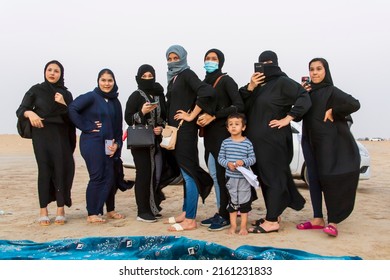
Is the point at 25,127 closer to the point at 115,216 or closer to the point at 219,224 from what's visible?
the point at 115,216

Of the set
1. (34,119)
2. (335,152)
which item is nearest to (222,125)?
(335,152)

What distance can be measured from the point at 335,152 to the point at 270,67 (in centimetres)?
124

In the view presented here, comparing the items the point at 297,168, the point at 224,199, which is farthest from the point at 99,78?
the point at 297,168

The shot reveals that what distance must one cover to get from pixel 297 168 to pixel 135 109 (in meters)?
4.66

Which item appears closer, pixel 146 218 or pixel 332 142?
pixel 332 142

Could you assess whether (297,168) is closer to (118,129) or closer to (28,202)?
(118,129)

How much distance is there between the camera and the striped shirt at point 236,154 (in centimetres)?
537

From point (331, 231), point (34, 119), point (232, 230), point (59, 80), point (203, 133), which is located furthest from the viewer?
point (59, 80)

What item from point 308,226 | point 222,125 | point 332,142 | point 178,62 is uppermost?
point 178,62

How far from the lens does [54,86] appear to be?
6234 millimetres

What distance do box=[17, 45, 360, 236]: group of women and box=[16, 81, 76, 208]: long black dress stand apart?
13mm

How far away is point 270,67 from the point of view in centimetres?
561

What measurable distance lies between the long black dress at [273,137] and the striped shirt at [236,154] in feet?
0.52

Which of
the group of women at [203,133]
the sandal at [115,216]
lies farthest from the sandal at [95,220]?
the sandal at [115,216]
